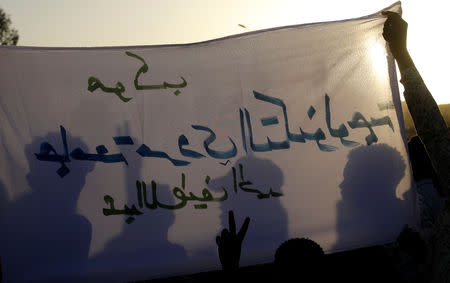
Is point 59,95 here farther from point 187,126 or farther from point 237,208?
point 237,208

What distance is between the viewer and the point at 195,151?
379 cm

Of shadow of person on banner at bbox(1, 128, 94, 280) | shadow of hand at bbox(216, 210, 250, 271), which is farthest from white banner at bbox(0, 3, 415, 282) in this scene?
shadow of hand at bbox(216, 210, 250, 271)

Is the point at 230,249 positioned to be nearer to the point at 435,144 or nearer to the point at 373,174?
the point at 435,144

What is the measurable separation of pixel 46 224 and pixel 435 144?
243 centimetres

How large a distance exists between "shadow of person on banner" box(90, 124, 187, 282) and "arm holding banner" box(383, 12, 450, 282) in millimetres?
1818

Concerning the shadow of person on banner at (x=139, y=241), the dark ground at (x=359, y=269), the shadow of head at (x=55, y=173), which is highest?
the shadow of head at (x=55, y=173)

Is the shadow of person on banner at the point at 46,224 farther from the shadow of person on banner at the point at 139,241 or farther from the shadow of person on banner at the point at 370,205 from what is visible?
the shadow of person on banner at the point at 370,205

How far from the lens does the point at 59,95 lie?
3670 mm

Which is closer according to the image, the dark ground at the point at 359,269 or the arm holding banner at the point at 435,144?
the arm holding banner at the point at 435,144

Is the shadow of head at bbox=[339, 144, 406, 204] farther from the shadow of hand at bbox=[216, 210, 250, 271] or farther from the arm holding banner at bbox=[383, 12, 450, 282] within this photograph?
the shadow of hand at bbox=[216, 210, 250, 271]

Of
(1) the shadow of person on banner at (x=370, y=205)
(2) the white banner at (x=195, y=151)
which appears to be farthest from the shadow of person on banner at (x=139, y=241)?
(1) the shadow of person on banner at (x=370, y=205)

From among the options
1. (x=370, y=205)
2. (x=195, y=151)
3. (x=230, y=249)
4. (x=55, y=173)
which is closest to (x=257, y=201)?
(x=195, y=151)

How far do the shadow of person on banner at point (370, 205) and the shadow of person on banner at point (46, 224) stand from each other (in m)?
1.71

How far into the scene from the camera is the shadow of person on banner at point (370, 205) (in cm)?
379
